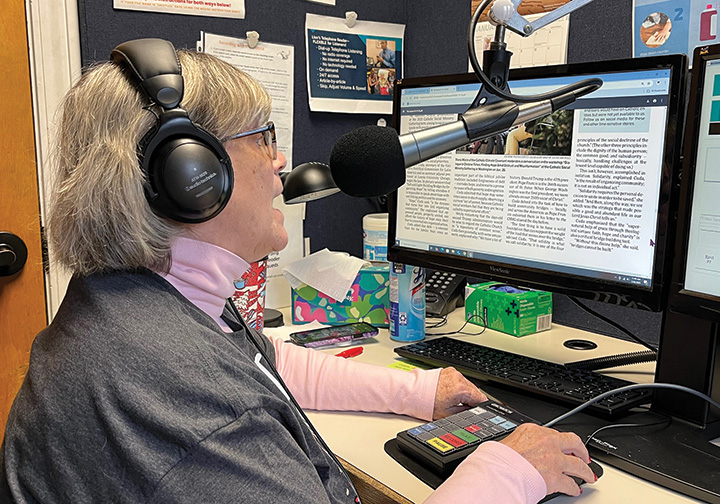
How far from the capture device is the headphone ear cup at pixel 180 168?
59 centimetres

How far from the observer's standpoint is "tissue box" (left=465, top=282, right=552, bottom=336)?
1163 mm

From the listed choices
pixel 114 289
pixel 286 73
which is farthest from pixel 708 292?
pixel 286 73

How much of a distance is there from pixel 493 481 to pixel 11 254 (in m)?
0.92

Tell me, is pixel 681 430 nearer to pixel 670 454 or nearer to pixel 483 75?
pixel 670 454

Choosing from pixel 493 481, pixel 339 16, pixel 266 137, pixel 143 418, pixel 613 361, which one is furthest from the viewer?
pixel 339 16

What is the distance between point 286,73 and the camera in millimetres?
1335

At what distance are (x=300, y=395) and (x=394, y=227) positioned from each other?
0.41 m

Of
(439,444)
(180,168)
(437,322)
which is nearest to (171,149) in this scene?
(180,168)

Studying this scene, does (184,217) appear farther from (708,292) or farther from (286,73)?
(286,73)

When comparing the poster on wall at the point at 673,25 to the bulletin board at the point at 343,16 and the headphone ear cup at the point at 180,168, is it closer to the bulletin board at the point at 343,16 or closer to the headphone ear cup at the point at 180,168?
the bulletin board at the point at 343,16

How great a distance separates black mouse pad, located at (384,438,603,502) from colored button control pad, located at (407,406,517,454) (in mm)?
25

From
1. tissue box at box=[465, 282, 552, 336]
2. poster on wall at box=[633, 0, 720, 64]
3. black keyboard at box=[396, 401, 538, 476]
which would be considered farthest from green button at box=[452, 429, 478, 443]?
poster on wall at box=[633, 0, 720, 64]

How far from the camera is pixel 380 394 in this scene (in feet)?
2.84

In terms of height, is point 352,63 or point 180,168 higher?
point 352,63
